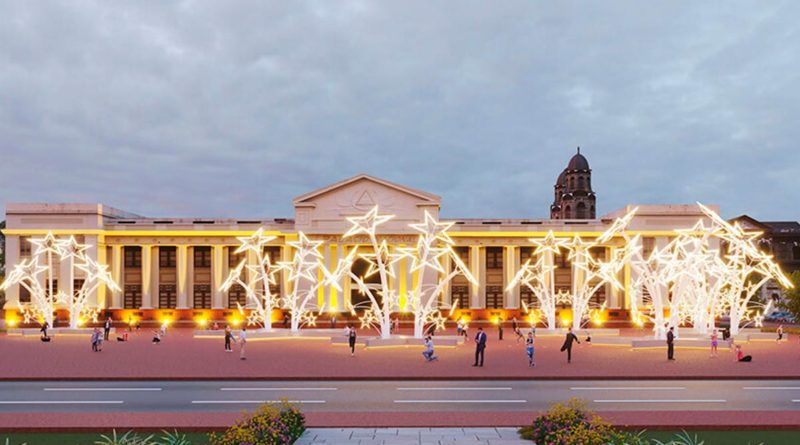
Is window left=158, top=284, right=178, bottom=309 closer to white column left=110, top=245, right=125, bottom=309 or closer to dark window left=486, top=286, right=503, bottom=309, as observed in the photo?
white column left=110, top=245, right=125, bottom=309

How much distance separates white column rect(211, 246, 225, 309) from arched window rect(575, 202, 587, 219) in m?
51.4

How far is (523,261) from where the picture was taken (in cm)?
7444

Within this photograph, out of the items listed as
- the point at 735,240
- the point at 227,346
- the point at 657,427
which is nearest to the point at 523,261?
the point at 735,240

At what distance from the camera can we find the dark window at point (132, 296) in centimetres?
7144

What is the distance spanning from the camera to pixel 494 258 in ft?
244

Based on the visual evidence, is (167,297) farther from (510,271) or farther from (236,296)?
(510,271)

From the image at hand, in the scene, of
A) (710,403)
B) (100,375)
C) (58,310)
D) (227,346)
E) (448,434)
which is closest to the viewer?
(448,434)

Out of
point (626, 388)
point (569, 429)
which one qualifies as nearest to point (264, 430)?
point (569, 429)

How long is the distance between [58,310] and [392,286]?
37.8 meters

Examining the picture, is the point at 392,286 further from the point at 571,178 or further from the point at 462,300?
the point at 571,178

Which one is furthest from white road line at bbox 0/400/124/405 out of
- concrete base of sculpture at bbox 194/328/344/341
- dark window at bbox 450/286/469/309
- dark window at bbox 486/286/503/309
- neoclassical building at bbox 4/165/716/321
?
dark window at bbox 486/286/503/309

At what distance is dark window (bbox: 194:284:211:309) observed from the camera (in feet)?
238

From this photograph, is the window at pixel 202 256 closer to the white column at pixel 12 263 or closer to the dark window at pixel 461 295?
the white column at pixel 12 263

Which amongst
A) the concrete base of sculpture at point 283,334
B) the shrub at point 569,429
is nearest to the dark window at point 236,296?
the concrete base of sculpture at point 283,334
